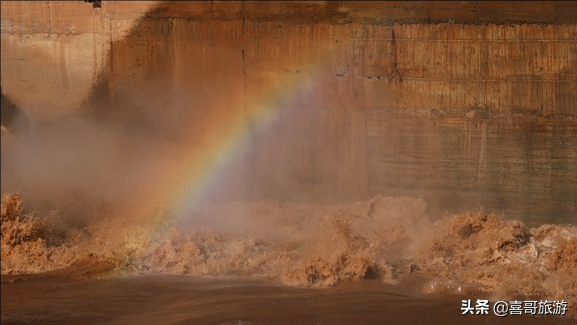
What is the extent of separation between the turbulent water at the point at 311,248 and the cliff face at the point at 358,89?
0.44 meters

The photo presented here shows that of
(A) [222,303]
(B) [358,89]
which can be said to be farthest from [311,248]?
(B) [358,89]

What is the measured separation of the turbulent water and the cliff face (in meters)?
0.44

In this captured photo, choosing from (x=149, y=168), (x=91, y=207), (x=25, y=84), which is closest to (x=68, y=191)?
(x=91, y=207)

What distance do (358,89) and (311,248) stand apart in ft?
9.99

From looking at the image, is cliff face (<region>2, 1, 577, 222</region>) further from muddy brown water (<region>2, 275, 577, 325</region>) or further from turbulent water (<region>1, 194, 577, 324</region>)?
muddy brown water (<region>2, 275, 577, 325</region>)

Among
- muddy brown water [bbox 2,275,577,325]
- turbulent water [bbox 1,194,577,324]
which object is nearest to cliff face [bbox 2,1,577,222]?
turbulent water [bbox 1,194,577,324]

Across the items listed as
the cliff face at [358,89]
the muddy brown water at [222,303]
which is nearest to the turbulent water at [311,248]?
the muddy brown water at [222,303]

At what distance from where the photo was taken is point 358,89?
12.9m

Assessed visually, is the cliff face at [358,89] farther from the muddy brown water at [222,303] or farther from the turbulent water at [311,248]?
the muddy brown water at [222,303]

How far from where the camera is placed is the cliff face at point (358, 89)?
12.3 m

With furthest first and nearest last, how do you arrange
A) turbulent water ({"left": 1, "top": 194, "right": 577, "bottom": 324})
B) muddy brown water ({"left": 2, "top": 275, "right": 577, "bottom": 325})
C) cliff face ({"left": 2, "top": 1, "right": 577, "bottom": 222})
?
cliff face ({"left": 2, "top": 1, "right": 577, "bottom": 222}) < turbulent water ({"left": 1, "top": 194, "right": 577, "bottom": 324}) < muddy brown water ({"left": 2, "top": 275, "right": 577, "bottom": 325})

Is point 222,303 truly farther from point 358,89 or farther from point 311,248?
point 358,89

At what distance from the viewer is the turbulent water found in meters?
10.9

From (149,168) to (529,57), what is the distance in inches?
280
